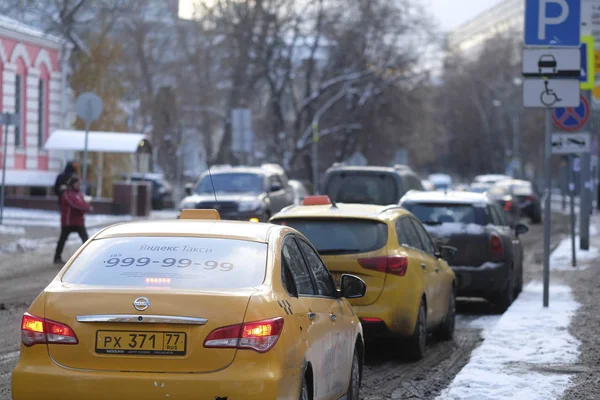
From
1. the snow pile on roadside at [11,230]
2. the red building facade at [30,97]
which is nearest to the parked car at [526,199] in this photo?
the red building facade at [30,97]

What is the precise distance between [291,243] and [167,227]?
765mm

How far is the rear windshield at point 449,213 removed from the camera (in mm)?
15586

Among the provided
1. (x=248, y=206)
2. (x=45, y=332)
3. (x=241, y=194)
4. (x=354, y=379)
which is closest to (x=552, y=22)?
(x=354, y=379)

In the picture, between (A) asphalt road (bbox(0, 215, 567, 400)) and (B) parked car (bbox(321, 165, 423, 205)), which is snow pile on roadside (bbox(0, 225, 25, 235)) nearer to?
(A) asphalt road (bbox(0, 215, 567, 400))

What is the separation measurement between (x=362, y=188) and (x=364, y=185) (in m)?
0.07

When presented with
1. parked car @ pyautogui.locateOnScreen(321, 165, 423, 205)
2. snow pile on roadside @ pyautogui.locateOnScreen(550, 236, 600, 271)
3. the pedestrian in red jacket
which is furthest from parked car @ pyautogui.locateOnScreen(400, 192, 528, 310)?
snow pile on roadside @ pyautogui.locateOnScreen(550, 236, 600, 271)

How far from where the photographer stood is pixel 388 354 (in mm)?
11609

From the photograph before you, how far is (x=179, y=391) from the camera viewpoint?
18.9 feet

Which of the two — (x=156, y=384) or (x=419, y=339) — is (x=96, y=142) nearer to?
(x=419, y=339)

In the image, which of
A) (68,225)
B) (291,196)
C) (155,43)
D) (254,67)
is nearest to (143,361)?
(68,225)

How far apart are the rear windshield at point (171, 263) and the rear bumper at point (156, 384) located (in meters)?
0.54

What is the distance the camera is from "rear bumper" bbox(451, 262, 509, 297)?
15.4 meters

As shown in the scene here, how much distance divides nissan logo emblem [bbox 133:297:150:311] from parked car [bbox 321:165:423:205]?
15137 millimetres

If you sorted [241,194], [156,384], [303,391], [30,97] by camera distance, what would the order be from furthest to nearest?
[30,97] < [241,194] < [303,391] < [156,384]
